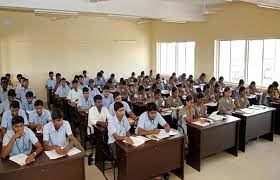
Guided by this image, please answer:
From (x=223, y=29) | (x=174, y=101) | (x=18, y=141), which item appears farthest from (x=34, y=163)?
(x=223, y=29)

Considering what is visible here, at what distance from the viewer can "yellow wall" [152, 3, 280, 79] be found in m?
8.60

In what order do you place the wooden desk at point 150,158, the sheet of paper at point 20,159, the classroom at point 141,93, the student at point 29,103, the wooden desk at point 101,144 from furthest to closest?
the student at point 29,103
the wooden desk at point 101,144
the classroom at point 141,93
the wooden desk at point 150,158
the sheet of paper at point 20,159

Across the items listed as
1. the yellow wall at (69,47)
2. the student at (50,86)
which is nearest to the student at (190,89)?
the yellow wall at (69,47)

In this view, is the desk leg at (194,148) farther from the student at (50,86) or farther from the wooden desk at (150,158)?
the student at (50,86)

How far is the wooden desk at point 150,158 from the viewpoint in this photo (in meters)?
3.94

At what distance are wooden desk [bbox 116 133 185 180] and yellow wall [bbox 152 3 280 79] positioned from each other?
6093 mm

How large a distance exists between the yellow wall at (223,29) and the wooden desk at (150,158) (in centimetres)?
609

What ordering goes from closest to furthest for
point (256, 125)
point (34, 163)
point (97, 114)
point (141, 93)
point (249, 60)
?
1. point (34, 163)
2. point (97, 114)
3. point (256, 125)
4. point (141, 93)
5. point (249, 60)

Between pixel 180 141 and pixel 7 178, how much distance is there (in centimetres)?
267

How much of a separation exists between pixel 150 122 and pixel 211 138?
1295 millimetres

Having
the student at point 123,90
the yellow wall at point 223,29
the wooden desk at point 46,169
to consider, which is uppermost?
the yellow wall at point 223,29

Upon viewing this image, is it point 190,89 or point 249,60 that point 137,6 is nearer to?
point 190,89

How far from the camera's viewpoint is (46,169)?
11.2 feet

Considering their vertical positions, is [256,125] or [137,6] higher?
[137,6]
